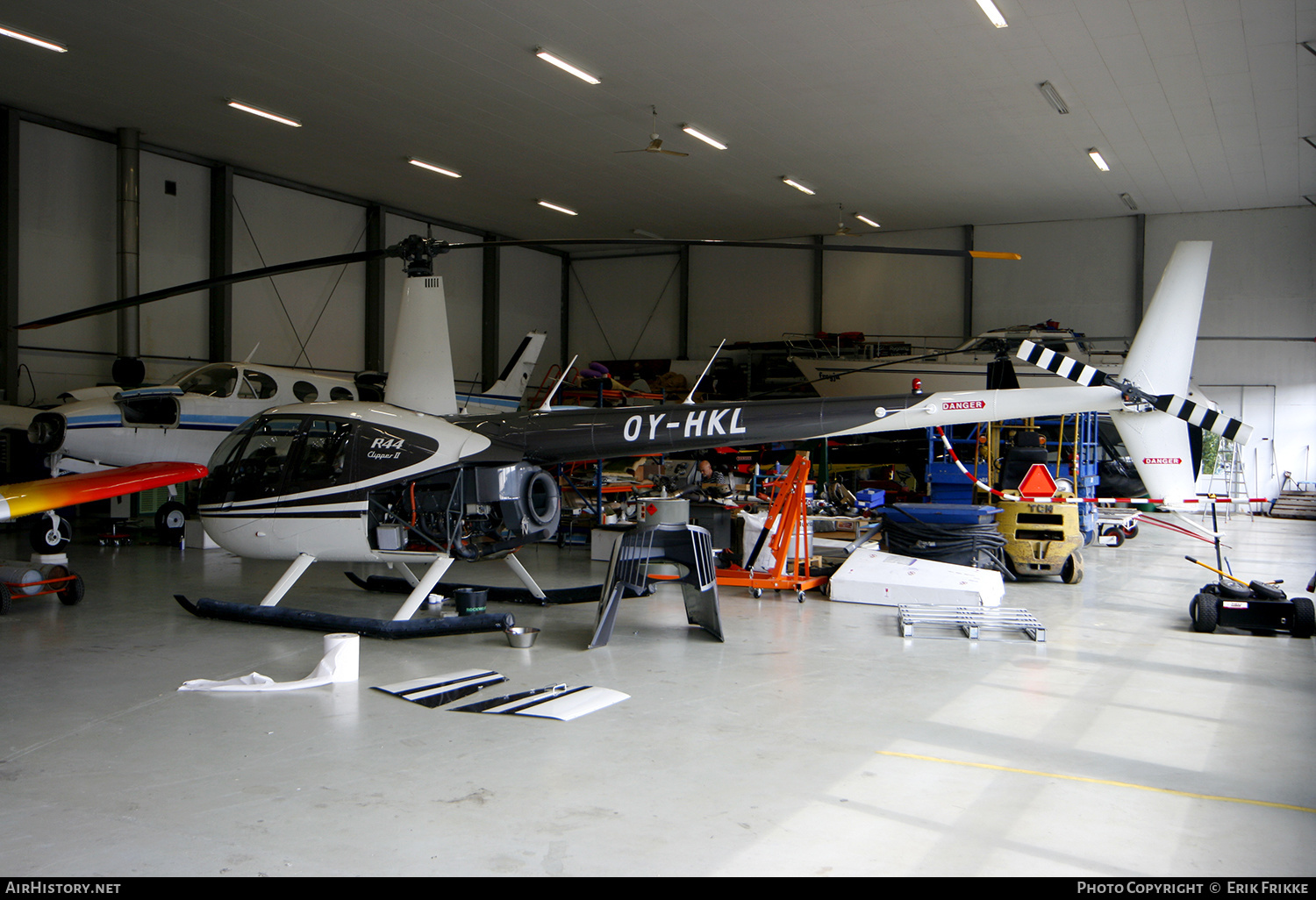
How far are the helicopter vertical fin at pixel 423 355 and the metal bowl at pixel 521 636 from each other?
6.94 feet

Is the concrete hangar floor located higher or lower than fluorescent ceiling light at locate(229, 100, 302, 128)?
lower

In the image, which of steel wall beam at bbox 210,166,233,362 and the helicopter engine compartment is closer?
Result: the helicopter engine compartment

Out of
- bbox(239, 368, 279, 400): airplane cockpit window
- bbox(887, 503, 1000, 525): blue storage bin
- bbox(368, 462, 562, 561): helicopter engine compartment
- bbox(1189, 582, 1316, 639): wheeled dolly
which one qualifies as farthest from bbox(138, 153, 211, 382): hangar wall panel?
bbox(1189, 582, 1316, 639): wheeled dolly

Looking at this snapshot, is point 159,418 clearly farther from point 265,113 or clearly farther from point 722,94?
point 722,94

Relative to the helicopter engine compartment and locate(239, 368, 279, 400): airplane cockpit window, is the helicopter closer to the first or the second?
the helicopter engine compartment

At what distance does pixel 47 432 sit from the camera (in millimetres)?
9695

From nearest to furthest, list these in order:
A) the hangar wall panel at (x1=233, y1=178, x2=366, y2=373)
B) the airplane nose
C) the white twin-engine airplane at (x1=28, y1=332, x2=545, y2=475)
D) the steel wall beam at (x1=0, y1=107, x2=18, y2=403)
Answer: the airplane nose → the white twin-engine airplane at (x1=28, y1=332, x2=545, y2=475) → the steel wall beam at (x1=0, y1=107, x2=18, y2=403) → the hangar wall panel at (x1=233, y1=178, x2=366, y2=373)

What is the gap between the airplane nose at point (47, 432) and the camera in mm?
9656

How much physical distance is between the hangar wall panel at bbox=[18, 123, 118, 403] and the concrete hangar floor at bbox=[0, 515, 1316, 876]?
9297 millimetres

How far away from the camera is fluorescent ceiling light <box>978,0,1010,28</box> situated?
385 inches

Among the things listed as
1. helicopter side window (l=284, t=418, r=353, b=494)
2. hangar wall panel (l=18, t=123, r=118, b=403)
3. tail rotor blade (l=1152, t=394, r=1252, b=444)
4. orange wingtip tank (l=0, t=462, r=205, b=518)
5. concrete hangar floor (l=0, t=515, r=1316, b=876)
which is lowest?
concrete hangar floor (l=0, t=515, r=1316, b=876)

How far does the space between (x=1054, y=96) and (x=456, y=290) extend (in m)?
14.3

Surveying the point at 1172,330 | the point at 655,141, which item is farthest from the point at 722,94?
the point at 1172,330

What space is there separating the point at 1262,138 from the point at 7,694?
690 inches
